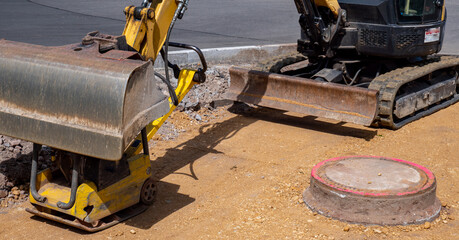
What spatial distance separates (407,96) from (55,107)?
513 cm

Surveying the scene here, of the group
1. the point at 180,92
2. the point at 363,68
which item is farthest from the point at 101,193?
the point at 363,68

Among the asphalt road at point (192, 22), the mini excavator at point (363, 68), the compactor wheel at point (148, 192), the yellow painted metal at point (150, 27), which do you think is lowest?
the compactor wheel at point (148, 192)

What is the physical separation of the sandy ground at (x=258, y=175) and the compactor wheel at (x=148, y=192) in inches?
3.6

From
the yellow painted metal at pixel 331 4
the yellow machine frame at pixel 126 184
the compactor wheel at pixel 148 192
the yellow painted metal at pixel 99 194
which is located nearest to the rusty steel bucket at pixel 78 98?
the yellow machine frame at pixel 126 184

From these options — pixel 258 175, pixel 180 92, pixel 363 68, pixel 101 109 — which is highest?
pixel 101 109

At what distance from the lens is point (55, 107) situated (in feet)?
17.4

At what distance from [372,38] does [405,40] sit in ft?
1.52

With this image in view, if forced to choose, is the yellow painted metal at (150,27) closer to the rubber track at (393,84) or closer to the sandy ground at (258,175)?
the sandy ground at (258,175)

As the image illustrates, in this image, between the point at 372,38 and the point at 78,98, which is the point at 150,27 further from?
the point at 372,38

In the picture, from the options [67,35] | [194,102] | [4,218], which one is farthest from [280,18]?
[4,218]

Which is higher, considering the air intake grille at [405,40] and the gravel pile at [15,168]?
the air intake grille at [405,40]

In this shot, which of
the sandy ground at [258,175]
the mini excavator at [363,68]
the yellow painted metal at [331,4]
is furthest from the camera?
the yellow painted metal at [331,4]

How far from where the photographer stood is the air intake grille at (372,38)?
8833mm

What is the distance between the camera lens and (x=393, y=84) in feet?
27.4
